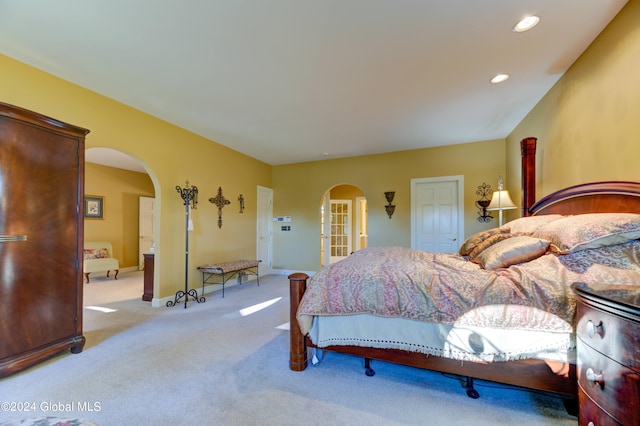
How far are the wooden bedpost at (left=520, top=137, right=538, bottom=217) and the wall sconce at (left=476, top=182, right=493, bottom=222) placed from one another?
5.55 feet

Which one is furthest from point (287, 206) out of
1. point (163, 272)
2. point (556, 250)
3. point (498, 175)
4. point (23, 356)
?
point (556, 250)

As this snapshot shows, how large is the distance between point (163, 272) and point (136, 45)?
285cm

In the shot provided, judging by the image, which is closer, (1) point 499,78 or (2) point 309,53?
(2) point 309,53

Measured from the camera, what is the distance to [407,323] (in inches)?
71.4

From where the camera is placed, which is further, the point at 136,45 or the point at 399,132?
the point at 399,132

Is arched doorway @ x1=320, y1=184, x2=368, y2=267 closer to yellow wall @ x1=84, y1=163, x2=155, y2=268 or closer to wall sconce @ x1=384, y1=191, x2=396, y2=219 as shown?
wall sconce @ x1=384, y1=191, x2=396, y2=219

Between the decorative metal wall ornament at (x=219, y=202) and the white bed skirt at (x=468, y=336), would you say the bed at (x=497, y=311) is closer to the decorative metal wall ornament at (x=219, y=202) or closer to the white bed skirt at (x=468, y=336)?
the white bed skirt at (x=468, y=336)

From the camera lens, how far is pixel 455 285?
1.73 m

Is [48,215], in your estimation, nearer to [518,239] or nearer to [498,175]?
[518,239]

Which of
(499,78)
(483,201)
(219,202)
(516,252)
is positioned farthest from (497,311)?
(219,202)

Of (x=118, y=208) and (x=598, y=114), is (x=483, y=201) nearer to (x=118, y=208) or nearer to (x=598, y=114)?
(x=598, y=114)

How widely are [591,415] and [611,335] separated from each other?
0.41 meters

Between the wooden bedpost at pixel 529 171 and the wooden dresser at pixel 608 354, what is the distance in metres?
2.22

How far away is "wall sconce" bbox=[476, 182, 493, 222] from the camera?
4.77 m
